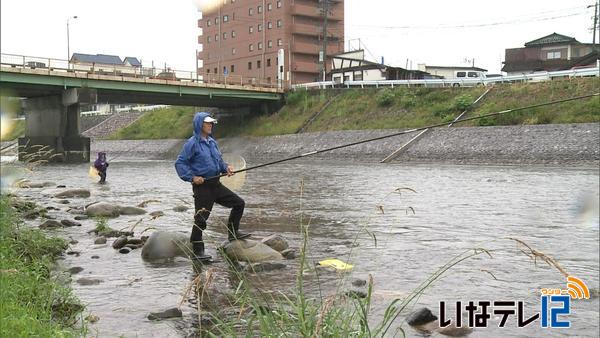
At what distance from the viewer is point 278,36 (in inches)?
3169

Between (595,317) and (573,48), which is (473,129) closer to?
(595,317)

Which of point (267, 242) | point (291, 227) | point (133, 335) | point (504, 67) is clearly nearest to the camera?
point (133, 335)

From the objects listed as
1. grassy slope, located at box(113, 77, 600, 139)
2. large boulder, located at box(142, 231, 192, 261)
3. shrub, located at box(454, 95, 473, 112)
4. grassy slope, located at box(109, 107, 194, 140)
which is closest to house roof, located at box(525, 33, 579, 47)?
grassy slope, located at box(113, 77, 600, 139)

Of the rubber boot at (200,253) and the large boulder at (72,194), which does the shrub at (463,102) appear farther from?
the rubber boot at (200,253)

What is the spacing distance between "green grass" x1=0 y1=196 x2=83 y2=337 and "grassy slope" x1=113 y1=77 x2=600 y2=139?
3134 centimetres

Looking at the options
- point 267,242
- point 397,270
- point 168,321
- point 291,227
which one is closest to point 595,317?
point 397,270

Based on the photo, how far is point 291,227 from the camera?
37.1ft

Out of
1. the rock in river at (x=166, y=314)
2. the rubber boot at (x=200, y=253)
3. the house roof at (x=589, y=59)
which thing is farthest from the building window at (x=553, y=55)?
the rock in river at (x=166, y=314)

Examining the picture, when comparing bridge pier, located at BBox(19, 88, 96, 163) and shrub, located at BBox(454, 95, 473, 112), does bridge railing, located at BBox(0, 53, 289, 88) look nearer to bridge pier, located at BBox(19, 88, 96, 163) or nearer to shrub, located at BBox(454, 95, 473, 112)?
bridge pier, located at BBox(19, 88, 96, 163)

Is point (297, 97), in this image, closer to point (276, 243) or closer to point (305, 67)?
point (305, 67)

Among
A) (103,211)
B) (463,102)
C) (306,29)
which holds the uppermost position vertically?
(306,29)

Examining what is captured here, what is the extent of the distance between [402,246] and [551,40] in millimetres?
67365

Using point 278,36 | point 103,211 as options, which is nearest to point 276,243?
point 103,211

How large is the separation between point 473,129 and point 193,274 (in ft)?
103
